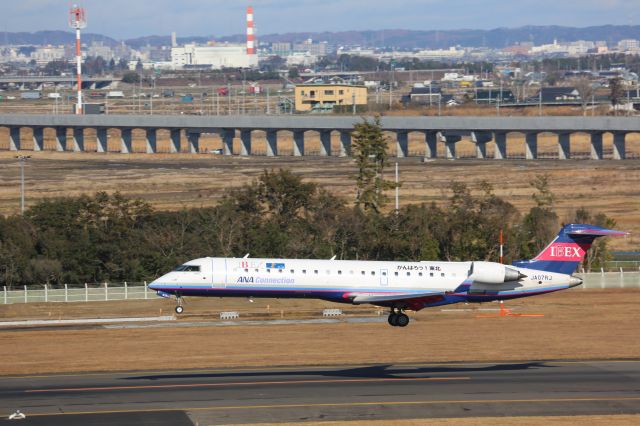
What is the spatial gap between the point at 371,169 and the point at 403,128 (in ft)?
199

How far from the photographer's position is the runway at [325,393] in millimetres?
44812

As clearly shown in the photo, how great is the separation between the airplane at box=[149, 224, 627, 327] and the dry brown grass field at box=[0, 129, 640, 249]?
40805 millimetres

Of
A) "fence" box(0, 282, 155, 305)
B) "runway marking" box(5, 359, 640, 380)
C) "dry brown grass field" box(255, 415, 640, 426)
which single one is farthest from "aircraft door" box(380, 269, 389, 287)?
"fence" box(0, 282, 155, 305)

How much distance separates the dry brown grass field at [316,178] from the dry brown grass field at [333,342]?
31954 mm

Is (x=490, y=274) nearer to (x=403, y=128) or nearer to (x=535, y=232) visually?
(x=535, y=232)

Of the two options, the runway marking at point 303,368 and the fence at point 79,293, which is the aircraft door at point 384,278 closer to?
the runway marking at point 303,368

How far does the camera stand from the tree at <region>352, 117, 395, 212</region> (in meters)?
104

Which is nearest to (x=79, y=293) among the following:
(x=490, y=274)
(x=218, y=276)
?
(x=218, y=276)

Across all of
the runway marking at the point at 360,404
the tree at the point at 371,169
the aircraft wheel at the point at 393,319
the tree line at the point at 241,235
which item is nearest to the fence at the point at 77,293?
the tree line at the point at 241,235

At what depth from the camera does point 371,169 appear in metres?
112

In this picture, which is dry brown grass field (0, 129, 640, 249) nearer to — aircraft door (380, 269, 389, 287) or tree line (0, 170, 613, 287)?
tree line (0, 170, 613, 287)

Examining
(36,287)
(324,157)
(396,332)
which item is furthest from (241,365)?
(324,157)

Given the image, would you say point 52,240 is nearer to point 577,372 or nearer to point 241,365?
point 241,365

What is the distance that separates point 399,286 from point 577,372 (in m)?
9.74
